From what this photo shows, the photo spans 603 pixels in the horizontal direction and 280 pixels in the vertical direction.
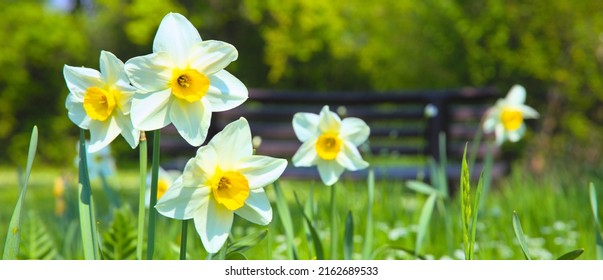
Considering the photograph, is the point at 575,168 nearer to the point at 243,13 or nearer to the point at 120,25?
the point at 243,13

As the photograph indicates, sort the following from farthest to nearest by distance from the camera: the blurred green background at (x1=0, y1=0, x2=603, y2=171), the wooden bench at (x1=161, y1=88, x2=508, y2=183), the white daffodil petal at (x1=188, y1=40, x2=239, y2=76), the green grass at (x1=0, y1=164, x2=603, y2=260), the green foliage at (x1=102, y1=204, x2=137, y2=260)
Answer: the blurred green background at (x1=0, y1=0, x2=603, y2=171) → the wooden bench at (x1=161, y1=88, x2=508, y2=183) → the green grass at (x1=0, y1=164, x2=603, y2=260) → the green foliage at (x1=102, y1=204, x2=137, y2=260) → the white daffodil petal at (x1=188, y1=40, x2=239, y2=76)

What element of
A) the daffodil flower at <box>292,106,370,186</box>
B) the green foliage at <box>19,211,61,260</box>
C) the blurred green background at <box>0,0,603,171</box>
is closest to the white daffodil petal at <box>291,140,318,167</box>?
the daffodil flower at <box>292,106,370,186</box>

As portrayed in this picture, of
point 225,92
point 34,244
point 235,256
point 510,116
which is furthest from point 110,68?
point 510,116

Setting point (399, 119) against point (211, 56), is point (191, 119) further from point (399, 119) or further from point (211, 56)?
point (399, 119)

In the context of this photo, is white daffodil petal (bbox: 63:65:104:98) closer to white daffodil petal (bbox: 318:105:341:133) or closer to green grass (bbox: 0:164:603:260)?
white daffodil petal (bbox: 318:105:341:133)

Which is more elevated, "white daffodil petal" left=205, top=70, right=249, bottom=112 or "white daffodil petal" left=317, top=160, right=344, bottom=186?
"white daffodil petal" left=205, top=70, right=249, bottom=112

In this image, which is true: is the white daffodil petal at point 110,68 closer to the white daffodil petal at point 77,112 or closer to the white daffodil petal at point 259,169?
the white daffodil petal at point 77,112
